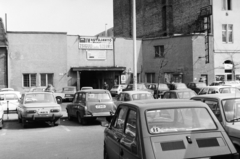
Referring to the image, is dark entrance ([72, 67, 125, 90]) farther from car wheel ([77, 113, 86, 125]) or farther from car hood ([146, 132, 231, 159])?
car hood ([146, 132, 231, 159])

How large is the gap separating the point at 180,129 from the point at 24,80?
3319cm

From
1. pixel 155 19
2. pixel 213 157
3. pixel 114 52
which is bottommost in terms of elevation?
pixel 213 157

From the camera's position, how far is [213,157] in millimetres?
4391

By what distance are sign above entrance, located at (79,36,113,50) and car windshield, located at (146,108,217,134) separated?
33.9 m

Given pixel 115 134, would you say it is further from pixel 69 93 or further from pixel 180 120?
pixel 69 93

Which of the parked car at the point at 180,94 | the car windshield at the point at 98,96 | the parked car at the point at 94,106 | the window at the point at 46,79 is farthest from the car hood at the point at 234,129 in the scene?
the window at the point at 46,79

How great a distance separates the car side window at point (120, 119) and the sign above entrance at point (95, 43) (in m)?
33.0

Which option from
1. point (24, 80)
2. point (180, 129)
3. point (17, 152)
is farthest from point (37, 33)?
point (180, 129)

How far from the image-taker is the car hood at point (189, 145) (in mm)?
4297

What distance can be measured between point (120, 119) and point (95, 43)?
33.7 meters

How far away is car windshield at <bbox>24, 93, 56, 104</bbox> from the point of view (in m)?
14.3

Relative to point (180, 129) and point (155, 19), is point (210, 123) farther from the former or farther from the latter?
point (155, 19)

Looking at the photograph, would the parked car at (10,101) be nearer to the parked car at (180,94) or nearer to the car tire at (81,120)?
the car tire at (81,120)

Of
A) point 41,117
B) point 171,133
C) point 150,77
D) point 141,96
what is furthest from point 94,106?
point 150,77
